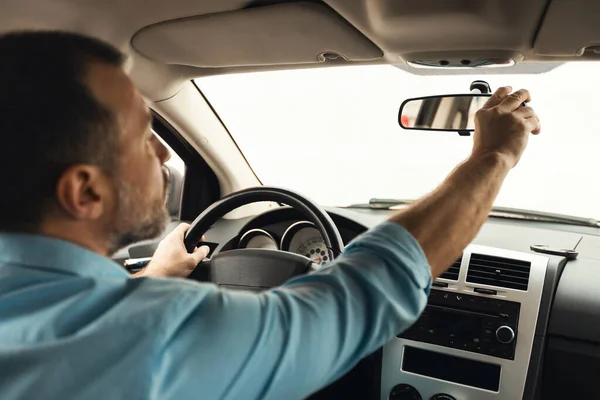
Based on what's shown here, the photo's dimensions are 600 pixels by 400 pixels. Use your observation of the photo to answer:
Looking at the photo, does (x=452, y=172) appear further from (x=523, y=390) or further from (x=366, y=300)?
(x=523, y=390)

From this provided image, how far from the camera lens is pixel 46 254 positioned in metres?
1.12

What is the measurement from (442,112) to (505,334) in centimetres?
91

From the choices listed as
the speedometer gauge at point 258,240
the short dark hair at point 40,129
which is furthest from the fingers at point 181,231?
the short dark hair at point 40,129

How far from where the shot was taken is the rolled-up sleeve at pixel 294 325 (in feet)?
3.41

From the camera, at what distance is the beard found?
1270 millimetres

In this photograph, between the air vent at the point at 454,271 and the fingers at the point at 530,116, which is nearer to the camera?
the fingers at the point at 530,116

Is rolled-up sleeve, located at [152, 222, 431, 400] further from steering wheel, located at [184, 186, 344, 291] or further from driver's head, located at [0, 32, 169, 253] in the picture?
steering wheel, located at [184, 186, 344, 291]

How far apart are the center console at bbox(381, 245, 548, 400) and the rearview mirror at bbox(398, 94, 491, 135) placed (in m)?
0.58

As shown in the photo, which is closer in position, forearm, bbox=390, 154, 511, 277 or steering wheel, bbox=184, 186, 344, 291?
forearm, bbox=390, 154, 511, 277

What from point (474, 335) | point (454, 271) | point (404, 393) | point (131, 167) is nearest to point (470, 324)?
point (474, 335)

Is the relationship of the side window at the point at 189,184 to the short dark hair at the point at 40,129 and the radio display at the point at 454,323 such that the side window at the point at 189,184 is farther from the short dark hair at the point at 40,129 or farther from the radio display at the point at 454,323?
the short dark hair at the point at 40,129

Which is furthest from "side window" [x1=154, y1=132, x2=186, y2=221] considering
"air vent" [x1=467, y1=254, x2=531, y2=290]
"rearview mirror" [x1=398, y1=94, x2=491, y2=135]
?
"air vent" [x1=467, y1=254, x2=531, y2=290]

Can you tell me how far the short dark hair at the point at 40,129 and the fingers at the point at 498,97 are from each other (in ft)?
3.60

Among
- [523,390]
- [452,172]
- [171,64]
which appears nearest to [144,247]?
[171,64]
